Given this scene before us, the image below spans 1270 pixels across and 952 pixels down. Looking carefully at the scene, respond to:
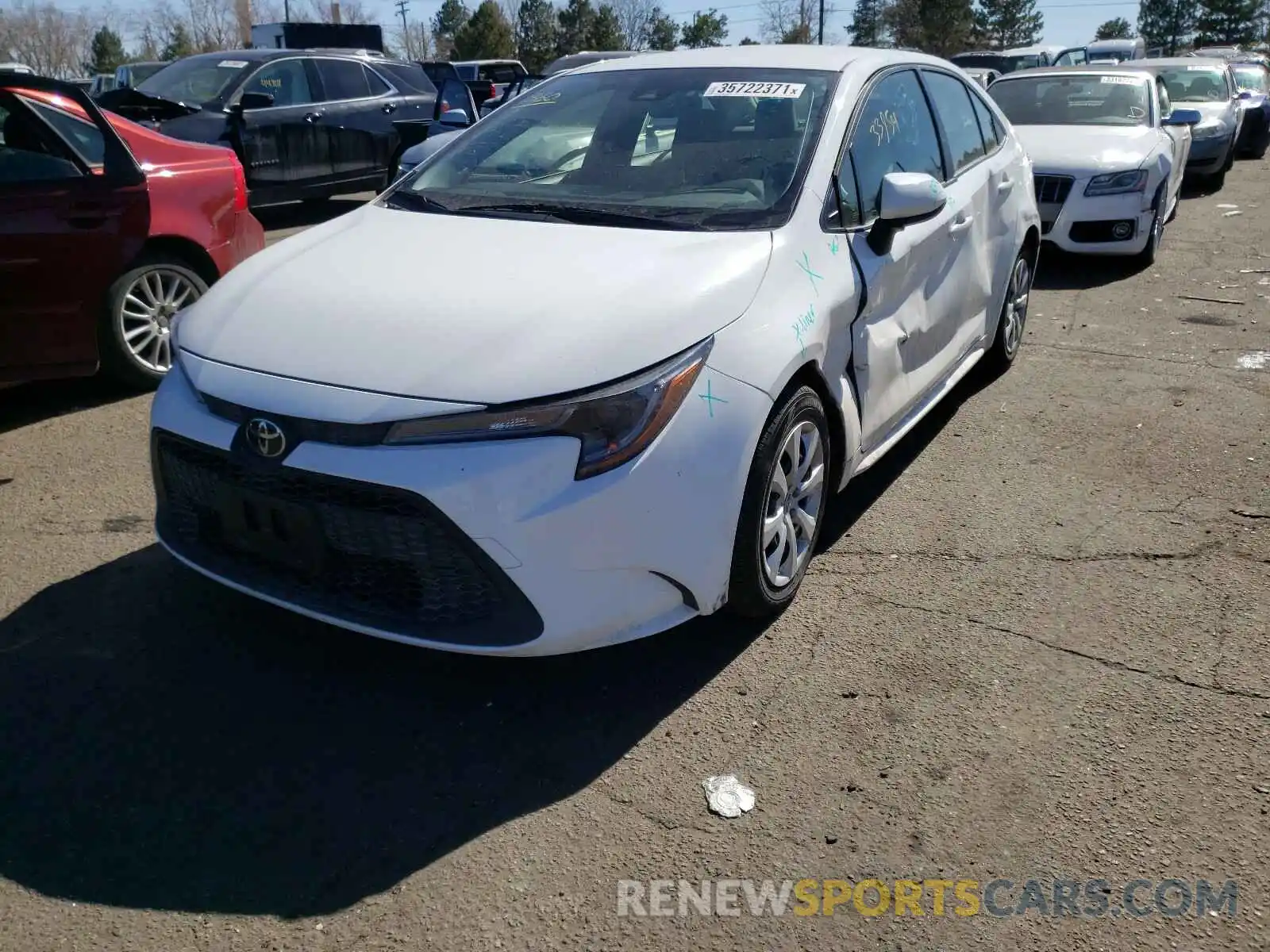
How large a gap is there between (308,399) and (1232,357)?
18.3 ft

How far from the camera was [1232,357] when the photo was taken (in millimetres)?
6324

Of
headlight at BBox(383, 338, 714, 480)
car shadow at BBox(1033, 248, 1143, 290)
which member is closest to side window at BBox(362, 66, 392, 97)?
car shadow at BBox(1033, 248, 1143, 290)

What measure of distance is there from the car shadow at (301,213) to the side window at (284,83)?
3.33ft

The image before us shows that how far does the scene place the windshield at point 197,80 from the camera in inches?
418

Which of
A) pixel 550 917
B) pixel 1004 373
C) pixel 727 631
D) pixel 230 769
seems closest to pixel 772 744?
pixel 727 631

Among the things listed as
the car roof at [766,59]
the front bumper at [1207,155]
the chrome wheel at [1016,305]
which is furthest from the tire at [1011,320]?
the front bumper at [1207,155]

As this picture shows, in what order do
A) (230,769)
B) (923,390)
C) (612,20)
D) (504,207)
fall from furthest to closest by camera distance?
(612,20)
(923,390)
(504,207)
(230,769)

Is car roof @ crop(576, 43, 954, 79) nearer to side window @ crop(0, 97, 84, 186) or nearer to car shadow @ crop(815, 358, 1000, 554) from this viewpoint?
car shadow @ crop(815, 358, 1000, 554)

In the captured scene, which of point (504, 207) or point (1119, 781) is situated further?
point (504, 207)

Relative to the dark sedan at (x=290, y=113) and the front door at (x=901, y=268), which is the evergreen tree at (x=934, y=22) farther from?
the front door at (x=901, y=268)

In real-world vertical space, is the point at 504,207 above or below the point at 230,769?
above

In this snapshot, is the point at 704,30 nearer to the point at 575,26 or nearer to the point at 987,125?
the point at 575,26

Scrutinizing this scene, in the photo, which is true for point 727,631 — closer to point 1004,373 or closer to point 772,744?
point 772,744

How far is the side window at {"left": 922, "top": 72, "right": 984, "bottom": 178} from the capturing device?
15.6 feet
